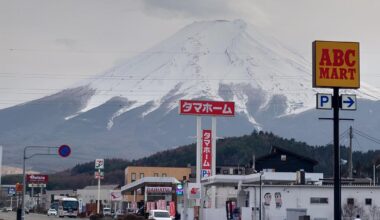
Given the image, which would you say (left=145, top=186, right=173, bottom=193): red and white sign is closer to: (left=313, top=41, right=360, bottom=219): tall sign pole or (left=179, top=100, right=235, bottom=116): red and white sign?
(left=179, top=100, right=235, bottom=116): red and white sign

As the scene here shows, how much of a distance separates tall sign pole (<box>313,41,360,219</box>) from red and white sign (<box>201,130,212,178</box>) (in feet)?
139

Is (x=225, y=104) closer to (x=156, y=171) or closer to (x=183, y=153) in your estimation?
(x=156, y=171)

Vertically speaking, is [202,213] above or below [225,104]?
below

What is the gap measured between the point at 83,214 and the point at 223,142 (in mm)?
49754

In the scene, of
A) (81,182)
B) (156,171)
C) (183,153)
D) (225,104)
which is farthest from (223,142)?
(225,104)

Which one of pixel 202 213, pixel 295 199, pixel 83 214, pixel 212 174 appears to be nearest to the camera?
pixel 295 199

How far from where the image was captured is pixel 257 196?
73.2 m

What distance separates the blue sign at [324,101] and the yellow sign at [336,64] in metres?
0.51

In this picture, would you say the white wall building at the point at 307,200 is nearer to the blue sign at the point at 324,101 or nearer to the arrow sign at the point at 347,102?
the arrow sign at the point at 347,102

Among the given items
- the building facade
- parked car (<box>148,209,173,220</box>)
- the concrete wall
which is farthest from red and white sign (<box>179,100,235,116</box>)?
the building facade

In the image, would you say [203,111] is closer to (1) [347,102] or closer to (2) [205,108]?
(2) [205,108]

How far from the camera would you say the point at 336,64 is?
136 ft

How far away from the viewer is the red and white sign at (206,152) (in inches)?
3287

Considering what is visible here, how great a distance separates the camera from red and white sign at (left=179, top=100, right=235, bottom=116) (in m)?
90.1
